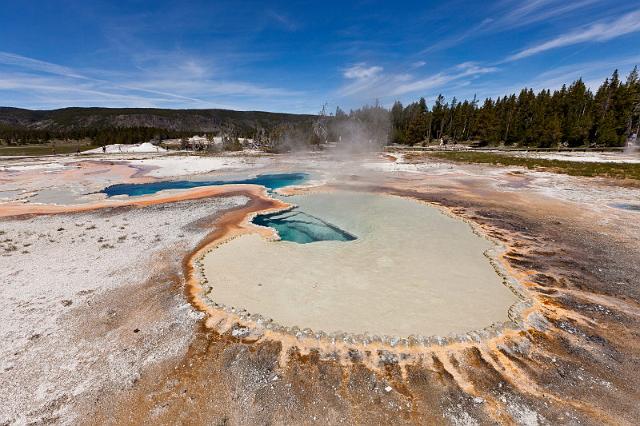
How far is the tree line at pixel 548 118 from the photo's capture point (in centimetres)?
5369

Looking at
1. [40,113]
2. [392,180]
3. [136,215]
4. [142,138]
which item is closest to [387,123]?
[392,180]

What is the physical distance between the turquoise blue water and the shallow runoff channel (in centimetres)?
38

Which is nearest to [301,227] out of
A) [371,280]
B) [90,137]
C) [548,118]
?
[371,280]

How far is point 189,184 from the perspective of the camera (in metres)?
32.1

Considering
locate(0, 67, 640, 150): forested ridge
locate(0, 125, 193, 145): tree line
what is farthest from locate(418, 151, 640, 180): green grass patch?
locate(0, 125, 193, 145): tree line

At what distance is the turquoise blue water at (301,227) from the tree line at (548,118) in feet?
191

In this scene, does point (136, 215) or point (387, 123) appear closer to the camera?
point (136, 215)

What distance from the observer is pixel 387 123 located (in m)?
95.4

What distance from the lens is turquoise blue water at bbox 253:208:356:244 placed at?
1530 centimetres

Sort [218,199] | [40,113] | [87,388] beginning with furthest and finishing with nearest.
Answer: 1. [40,113]
2. [218,199]
3. [87,388]

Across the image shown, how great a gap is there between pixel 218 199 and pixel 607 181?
110ft

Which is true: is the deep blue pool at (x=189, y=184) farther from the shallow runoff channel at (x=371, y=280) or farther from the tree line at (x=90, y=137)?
the tree line at (x=90, y=137)

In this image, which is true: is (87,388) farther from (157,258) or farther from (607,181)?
(607,181)

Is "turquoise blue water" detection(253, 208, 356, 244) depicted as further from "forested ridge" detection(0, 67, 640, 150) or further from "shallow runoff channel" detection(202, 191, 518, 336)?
"forested ridge" detection(0, 67, 640, 150)
